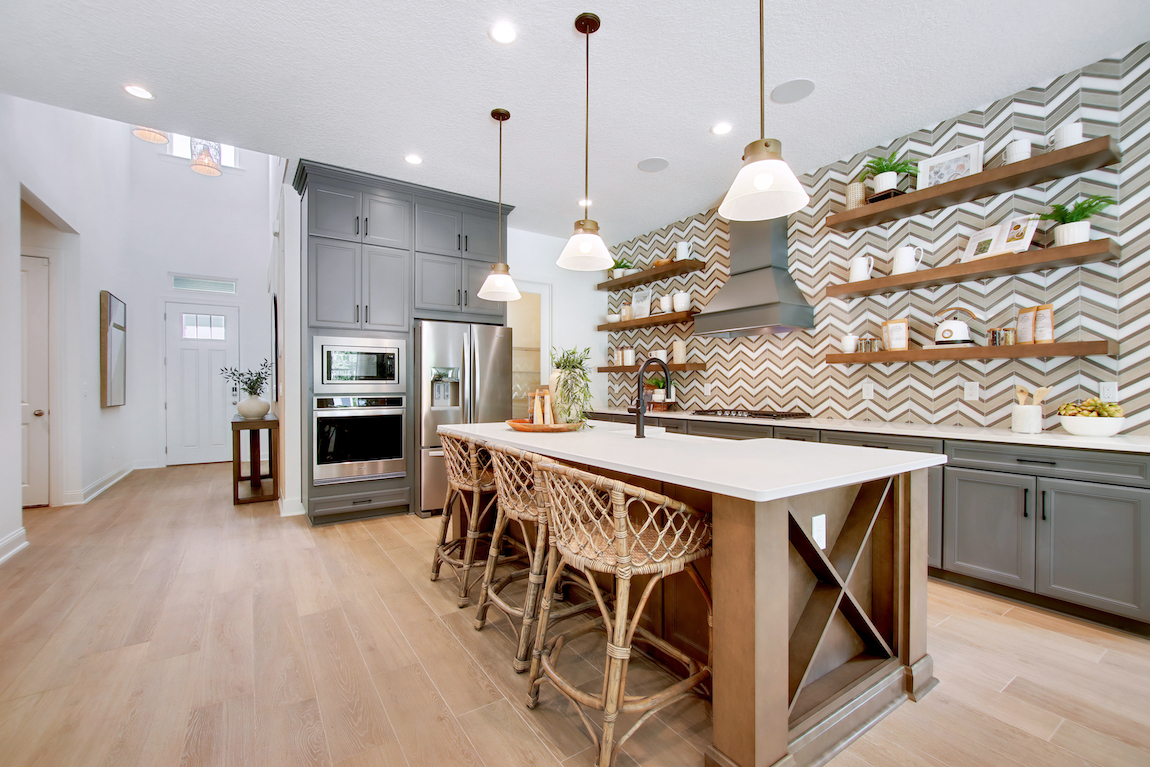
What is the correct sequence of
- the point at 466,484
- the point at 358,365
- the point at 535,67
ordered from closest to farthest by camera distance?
1. the point at 466,484
2. the point at 535,67
3. the point at 358,365

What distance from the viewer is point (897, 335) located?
10.5 ft

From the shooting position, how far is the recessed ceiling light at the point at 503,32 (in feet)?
7.38

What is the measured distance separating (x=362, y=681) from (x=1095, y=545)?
10.4 feet

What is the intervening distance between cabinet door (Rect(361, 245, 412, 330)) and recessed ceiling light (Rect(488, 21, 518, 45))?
6.99ft

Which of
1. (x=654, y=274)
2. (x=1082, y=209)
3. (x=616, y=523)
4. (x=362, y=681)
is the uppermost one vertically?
(x=654, y=274)

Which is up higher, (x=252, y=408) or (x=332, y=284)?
(x=332, y=284)

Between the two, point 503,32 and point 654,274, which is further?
point 654,274

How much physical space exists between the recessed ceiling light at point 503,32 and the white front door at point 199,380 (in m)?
6.40

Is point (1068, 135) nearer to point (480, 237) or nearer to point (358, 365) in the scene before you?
point (480, 237)

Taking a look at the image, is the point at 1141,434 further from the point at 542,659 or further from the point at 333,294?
the point at 333,294

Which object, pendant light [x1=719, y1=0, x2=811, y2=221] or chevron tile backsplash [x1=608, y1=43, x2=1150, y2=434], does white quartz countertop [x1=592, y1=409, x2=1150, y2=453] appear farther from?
pendant light [x1=719, y1=0, x2=811, y2=221]

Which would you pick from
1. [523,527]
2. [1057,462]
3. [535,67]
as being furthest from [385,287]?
[1057,462]

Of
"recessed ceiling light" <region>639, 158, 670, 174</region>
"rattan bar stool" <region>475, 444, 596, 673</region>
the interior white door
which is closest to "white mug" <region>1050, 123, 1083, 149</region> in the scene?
"recessed ceiling light" <region>639, 158, 670, 174</region>

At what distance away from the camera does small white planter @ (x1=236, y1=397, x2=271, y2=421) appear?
456 centimetres
